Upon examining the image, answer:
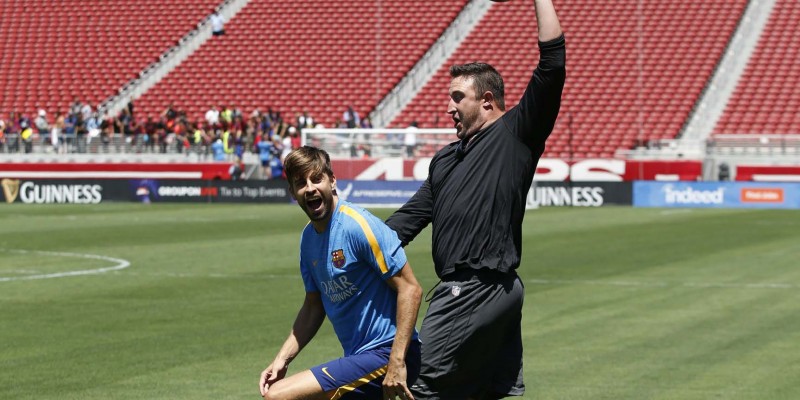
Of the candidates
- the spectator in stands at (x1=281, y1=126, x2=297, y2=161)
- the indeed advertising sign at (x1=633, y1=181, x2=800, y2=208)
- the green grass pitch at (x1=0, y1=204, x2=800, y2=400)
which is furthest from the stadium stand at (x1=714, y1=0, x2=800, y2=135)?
the green grass pitch at (x1=0, y1=204, x2=800, y2=400)

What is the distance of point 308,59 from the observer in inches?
2244

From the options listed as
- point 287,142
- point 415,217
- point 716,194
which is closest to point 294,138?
point 287,142

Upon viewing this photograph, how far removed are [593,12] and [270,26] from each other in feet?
43.8

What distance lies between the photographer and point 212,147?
48000mm

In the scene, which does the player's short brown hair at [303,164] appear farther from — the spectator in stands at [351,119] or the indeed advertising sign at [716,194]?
the spectator in stands at [351,119]

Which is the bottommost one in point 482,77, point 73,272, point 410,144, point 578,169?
point 578,169

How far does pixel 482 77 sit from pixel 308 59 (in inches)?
2008

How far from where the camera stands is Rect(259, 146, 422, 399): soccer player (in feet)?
21.0

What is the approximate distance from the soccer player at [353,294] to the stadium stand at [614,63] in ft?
133

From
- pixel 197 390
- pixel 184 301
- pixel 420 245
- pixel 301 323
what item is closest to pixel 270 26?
pixel 420 245

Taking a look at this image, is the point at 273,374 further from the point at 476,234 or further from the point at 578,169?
the point at 578,169

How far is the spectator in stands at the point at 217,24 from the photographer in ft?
192

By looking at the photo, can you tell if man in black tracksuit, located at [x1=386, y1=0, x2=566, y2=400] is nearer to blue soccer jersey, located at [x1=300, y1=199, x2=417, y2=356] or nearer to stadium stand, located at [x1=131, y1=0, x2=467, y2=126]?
blue soccer jersey, located at [x1=300, y1=199, x2=417, y2=356]

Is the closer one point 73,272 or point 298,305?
point 298,305
